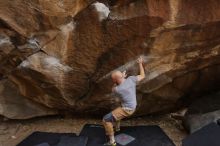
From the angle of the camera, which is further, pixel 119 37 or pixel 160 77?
pixel 160 77

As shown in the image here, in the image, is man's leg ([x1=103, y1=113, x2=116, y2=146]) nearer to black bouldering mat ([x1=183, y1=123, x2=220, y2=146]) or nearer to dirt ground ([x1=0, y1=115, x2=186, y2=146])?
dirt ground ([x1=0, y1=115, x2=186, y2=146])

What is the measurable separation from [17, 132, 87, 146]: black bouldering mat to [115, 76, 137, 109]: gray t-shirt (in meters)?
0.90

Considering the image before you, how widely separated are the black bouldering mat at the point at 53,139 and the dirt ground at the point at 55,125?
18 cm

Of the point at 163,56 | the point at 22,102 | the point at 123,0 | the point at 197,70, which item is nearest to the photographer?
the point at 123,0

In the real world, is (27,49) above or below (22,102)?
above

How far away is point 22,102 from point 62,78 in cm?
106

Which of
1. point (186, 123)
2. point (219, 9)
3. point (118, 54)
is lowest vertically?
point (186, 123)

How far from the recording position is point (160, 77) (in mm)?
5613

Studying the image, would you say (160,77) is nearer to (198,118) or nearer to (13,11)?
(198,118)

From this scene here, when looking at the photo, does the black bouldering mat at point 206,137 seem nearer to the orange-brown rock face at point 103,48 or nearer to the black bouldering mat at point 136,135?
the black bouldering mat at point 136,135

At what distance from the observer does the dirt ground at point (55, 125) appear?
5827 millimetres

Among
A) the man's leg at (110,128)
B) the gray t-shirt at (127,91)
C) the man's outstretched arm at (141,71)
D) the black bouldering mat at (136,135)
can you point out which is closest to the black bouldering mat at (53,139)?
the black bouldering mat at (136,135)

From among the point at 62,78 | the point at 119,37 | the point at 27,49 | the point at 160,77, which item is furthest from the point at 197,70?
the point at 27,49

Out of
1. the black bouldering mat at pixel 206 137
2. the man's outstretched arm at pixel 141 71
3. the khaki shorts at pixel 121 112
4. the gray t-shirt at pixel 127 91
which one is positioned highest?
the man's outstretched arm at pixel 141 71
